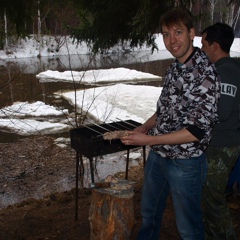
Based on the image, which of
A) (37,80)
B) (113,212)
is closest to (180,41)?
(113,212)

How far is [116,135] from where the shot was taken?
2307 mm

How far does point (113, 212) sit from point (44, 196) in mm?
3273

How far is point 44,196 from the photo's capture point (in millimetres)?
5621

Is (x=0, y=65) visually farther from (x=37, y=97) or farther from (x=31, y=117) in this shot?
(x=31, y=117)

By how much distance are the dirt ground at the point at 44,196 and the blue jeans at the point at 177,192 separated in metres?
Answer: 0.88

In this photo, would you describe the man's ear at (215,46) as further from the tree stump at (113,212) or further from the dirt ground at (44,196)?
the dirt ground at (44,196)

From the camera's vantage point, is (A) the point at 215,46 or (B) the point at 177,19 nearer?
(B) the point at 177,19

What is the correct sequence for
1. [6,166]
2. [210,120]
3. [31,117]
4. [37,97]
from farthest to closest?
[37,97] → [31,117] → [6,166] → [210,120]

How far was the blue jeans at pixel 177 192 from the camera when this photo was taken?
208 cm

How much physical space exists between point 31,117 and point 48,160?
10.9 feet

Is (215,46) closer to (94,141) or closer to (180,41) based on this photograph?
(180,41)

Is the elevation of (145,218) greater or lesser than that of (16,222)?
greater

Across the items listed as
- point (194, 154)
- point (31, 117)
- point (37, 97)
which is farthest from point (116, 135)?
point (37, 97)

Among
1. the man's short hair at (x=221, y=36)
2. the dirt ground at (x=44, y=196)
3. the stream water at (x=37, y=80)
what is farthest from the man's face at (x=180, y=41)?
the stream water at (x=37, y=80)
